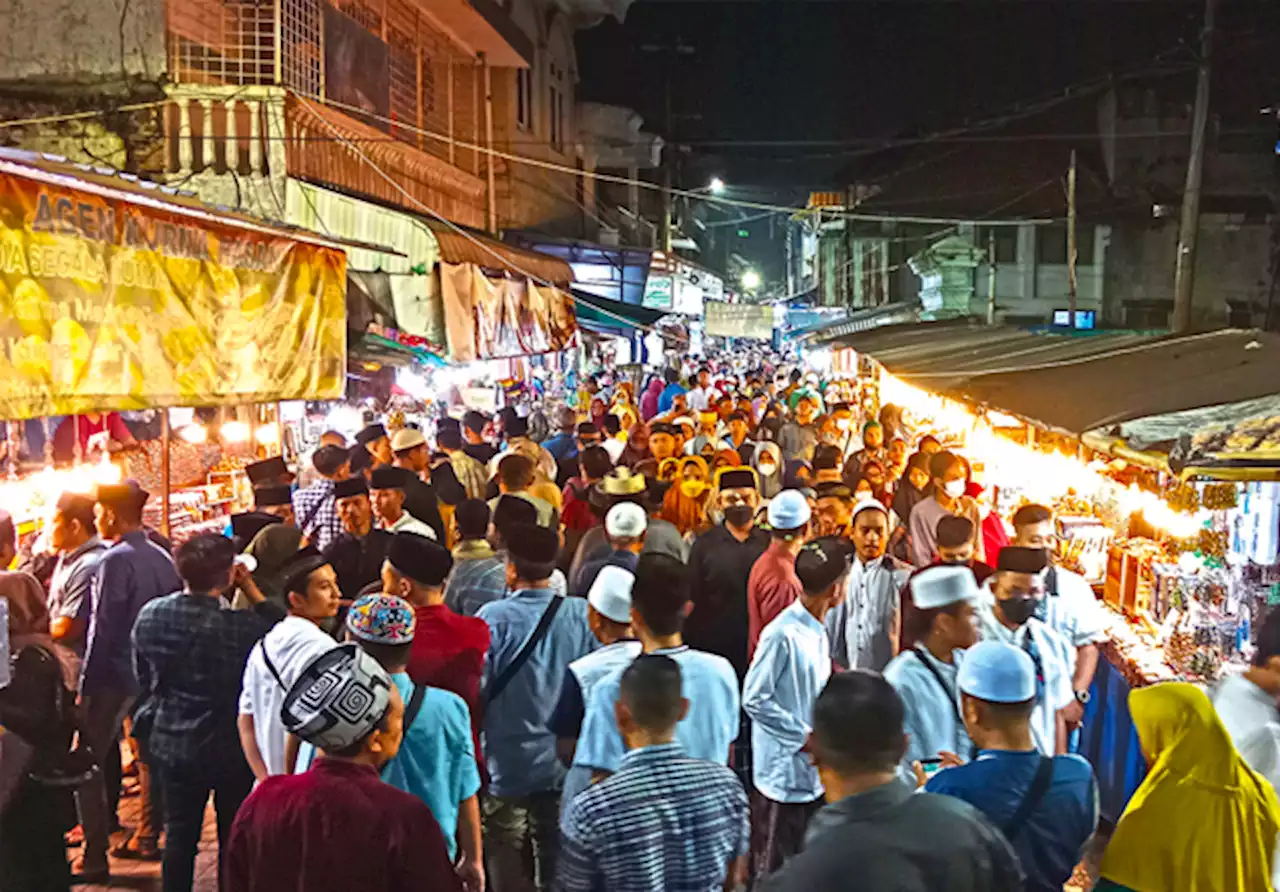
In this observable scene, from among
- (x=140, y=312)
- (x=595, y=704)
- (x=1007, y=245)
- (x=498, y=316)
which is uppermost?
(x=1007, y=245)

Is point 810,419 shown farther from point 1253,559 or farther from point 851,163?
point 851,163

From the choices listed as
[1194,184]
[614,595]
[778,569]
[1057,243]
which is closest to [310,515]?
[778,569]

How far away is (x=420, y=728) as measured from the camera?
13.7 feet

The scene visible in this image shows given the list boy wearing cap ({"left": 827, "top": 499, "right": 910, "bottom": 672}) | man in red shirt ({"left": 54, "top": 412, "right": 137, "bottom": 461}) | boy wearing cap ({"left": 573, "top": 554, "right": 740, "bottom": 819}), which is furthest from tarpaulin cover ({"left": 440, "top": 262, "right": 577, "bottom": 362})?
boy wearing cap ({"left": 573, "top": 554, "right": 740, "bottom": 819})

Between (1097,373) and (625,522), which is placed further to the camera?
(1097,373)

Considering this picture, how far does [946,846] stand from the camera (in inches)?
117

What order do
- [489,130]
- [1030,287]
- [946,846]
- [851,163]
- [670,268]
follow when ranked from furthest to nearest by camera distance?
[851,163] < [1030,287] < [670,268] < [489,130] < [946,846]

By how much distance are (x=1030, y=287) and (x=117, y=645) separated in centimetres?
3259

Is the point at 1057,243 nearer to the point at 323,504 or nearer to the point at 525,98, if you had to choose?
the point at 525,98

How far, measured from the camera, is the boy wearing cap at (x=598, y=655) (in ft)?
15.8

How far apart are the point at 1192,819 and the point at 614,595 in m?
2.41

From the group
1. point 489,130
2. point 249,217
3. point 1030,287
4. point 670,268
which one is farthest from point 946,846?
point 1030,287

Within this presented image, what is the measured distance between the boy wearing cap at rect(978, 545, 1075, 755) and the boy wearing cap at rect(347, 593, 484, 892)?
2640 millimetres

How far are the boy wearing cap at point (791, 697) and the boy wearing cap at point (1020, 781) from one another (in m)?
1.23
